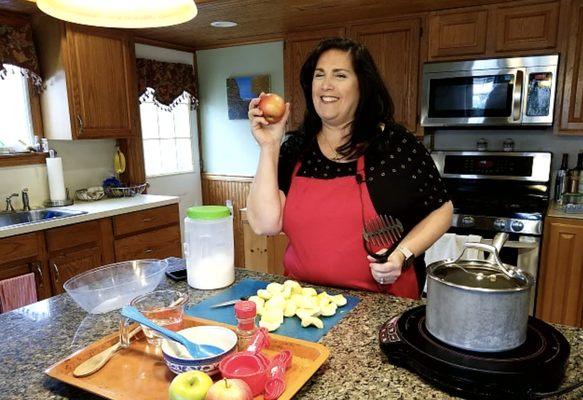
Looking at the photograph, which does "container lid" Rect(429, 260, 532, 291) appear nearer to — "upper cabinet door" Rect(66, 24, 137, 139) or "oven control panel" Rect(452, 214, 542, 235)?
"oven control panel" Rect(452, 214, 542, 235)

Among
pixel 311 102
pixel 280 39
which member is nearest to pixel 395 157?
pixel 311 102

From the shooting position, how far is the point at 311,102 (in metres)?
1.54

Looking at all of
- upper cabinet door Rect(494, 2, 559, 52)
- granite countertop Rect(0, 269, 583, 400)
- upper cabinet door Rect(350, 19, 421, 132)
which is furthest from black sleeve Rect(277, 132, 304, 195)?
upper cabinet door Rect(494, 2, 559, 52)

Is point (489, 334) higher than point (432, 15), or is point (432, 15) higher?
point (432, 15)

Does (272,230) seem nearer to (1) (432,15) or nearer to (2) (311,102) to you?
(2) (311,102)

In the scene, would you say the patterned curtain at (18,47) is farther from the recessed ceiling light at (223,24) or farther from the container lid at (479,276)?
the container lid at (479,276)

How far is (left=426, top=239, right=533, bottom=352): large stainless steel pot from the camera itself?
745 millimetres

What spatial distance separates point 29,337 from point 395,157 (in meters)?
1.13

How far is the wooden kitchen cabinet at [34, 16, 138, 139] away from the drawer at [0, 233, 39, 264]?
826 millimetres

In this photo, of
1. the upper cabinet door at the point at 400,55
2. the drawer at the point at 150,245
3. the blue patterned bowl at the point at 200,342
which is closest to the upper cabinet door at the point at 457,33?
the upper cabinet door at the point at 400,55

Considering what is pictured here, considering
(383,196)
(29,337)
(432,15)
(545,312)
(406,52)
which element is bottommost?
(545,312)

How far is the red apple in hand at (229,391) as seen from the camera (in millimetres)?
688

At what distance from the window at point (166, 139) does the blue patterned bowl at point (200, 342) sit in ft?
10.1

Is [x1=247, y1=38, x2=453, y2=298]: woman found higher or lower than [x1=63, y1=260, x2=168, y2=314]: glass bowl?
higher
